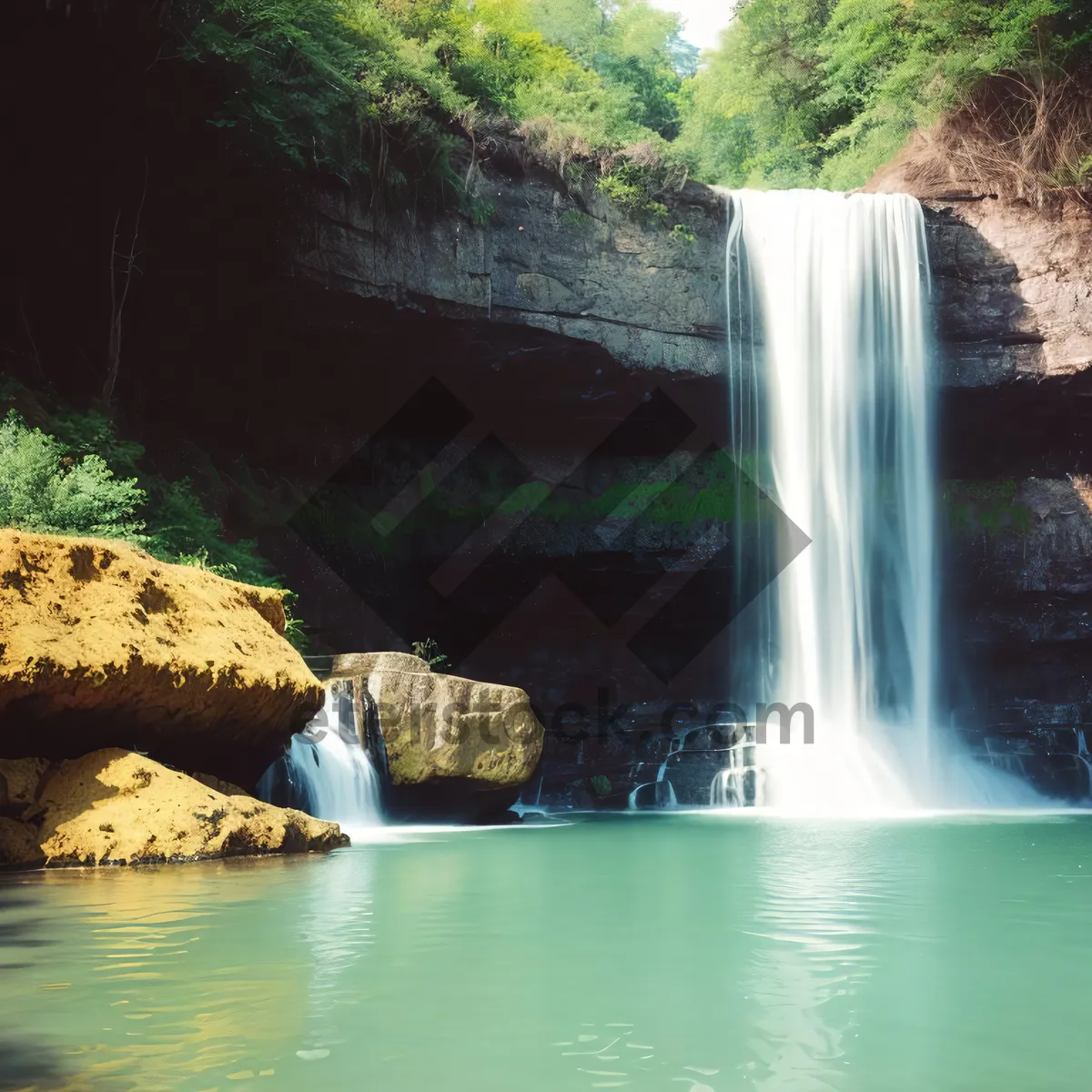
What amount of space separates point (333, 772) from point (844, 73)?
2149cm

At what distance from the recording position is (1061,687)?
2203 centimetres

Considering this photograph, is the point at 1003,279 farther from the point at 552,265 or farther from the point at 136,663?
the point at 136,663

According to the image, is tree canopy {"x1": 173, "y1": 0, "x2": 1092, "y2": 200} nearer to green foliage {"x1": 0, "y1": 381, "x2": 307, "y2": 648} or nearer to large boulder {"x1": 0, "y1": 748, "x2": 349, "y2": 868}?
green foliage {"x1": 0, "y1": 381, "x2": 307, "y2": 648}

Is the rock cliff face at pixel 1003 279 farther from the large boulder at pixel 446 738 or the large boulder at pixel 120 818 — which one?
the large boulder at pixel 120 818

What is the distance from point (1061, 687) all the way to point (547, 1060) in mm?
20536

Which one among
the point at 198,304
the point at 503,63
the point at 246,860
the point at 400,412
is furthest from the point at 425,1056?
the point at 503,63

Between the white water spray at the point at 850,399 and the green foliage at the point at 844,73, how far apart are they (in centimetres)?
248

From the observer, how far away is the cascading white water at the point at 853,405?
2036 centimetres

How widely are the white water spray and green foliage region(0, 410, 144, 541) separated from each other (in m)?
11.3

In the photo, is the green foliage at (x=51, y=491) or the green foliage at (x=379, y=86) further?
the green foliage at (x=379, y=86)

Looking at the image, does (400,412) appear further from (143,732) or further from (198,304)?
(143,732)

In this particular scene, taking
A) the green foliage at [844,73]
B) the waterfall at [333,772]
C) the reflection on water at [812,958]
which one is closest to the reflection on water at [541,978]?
the reflection on water at [812,958]

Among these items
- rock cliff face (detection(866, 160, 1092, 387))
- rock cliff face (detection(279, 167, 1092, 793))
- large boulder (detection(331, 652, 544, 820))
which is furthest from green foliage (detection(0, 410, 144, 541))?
rock cliff face (detection(866, 160, 1092, 387))

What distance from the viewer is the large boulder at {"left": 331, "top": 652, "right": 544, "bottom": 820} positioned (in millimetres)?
12797
